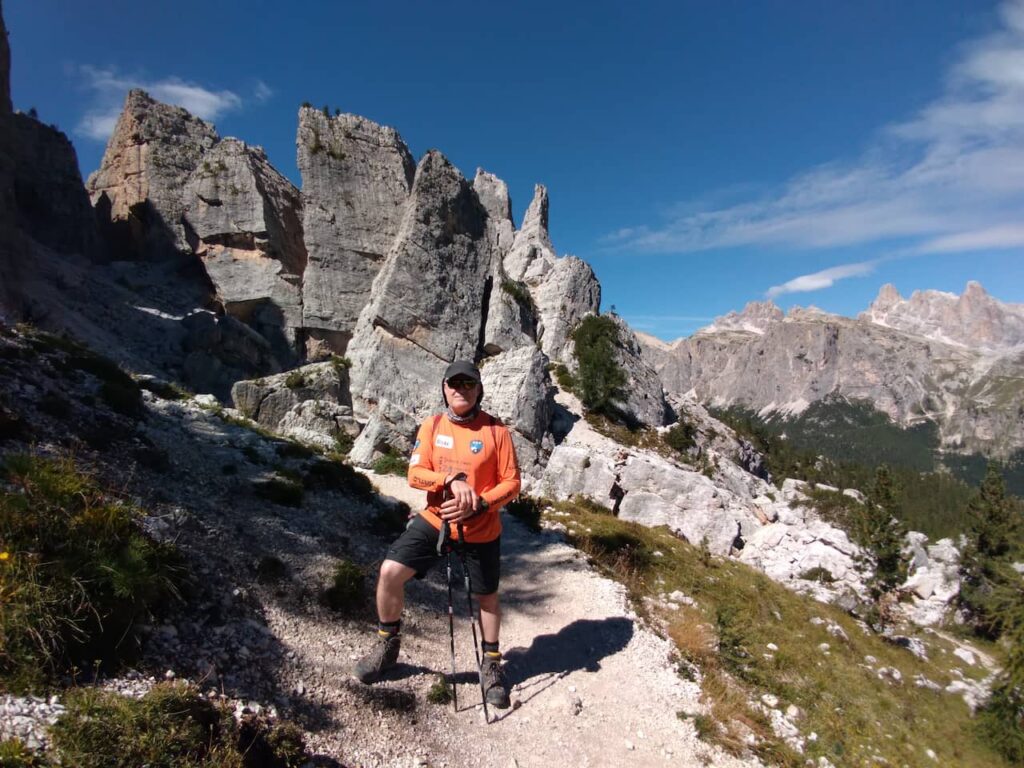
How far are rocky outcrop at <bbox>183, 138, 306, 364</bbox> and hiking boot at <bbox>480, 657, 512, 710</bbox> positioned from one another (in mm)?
40360

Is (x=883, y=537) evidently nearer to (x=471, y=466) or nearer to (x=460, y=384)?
(x=471, y=466)

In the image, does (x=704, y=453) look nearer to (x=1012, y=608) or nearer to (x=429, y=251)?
(x=1012, y=608)

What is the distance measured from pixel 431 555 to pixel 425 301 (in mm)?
32088

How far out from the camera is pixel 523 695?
25.0ft

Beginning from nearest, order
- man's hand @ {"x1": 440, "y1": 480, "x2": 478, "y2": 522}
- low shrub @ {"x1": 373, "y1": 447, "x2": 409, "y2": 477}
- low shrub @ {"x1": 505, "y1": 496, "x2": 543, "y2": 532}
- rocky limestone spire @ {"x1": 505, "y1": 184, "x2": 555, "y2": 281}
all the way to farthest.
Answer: man's hand @ {"x1": 440, "y1": 480, "x2": 478, "y2": 522} → low shrub @ {"x1": 505, "y1": 496, "x2": 543, "y2": 532} → low shrub @ {"x1": 373, "y1": 447, "x2": 409, "y2": 477} → rocky limestone spire @ {"x1": 505, "y1": 184, "x2": 555, "y2": 281}

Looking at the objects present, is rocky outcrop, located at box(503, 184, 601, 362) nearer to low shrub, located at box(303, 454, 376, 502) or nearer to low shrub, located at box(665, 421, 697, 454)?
low shrub, located at box(665, 421, 697, 454)

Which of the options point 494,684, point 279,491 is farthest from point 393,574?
point 279,491

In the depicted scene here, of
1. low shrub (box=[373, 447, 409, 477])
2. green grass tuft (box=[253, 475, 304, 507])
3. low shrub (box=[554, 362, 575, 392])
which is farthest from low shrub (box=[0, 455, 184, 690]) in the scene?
low shrub (box=[554, 362, 575, 392])

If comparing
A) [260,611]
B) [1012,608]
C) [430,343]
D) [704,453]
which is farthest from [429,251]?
[1012,608]

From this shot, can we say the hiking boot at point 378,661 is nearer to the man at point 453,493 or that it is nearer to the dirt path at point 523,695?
the man at point 453,493

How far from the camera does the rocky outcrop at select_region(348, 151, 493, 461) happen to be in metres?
34.0

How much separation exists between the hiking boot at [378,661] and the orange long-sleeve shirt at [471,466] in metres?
1.76

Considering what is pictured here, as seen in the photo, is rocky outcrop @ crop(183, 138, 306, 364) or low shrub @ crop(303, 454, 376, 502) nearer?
low shrub @ crop(303, 454, 376, 502)

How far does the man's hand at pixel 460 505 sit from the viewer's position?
19.9ft
